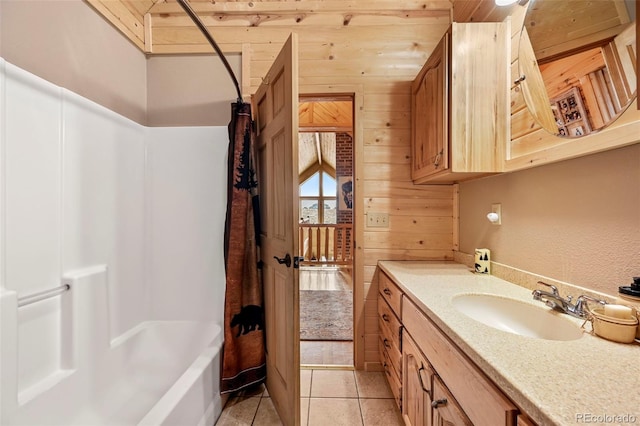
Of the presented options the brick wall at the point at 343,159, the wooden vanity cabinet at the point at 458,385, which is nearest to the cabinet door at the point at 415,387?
the wooden vanity cabinet at the point at 458,385

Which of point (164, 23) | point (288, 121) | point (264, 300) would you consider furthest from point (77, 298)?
Result: point (164, 23)

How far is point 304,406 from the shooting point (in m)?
1.61

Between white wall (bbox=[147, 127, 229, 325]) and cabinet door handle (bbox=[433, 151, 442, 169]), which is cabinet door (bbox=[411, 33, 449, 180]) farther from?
white wall (bbox=[147, 127, 229, 325])

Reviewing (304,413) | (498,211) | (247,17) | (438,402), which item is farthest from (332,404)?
(247,17)

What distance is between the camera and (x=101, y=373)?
1405 millimetres

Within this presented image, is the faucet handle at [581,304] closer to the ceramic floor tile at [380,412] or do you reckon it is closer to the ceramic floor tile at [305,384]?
the ceramic floor tile at [380,412]

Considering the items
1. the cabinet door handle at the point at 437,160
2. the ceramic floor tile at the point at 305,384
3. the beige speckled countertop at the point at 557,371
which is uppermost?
the cabinet door handle at the point at 437,160

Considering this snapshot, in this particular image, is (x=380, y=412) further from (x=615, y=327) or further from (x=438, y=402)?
(x=615, y=327)

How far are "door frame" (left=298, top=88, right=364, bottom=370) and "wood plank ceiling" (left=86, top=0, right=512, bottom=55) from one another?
18.7 inches

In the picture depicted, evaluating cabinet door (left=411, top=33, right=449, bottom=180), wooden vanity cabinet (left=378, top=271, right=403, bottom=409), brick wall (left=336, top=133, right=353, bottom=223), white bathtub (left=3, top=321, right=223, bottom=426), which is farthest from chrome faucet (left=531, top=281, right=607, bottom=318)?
brick wall (left=336, top=133, right=353, bottom=223)

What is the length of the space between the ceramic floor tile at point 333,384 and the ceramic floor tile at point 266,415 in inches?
10.9

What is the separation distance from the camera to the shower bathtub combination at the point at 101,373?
1016mm

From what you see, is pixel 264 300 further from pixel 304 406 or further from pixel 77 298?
pixel 77 298

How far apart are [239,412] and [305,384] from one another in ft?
1.53
